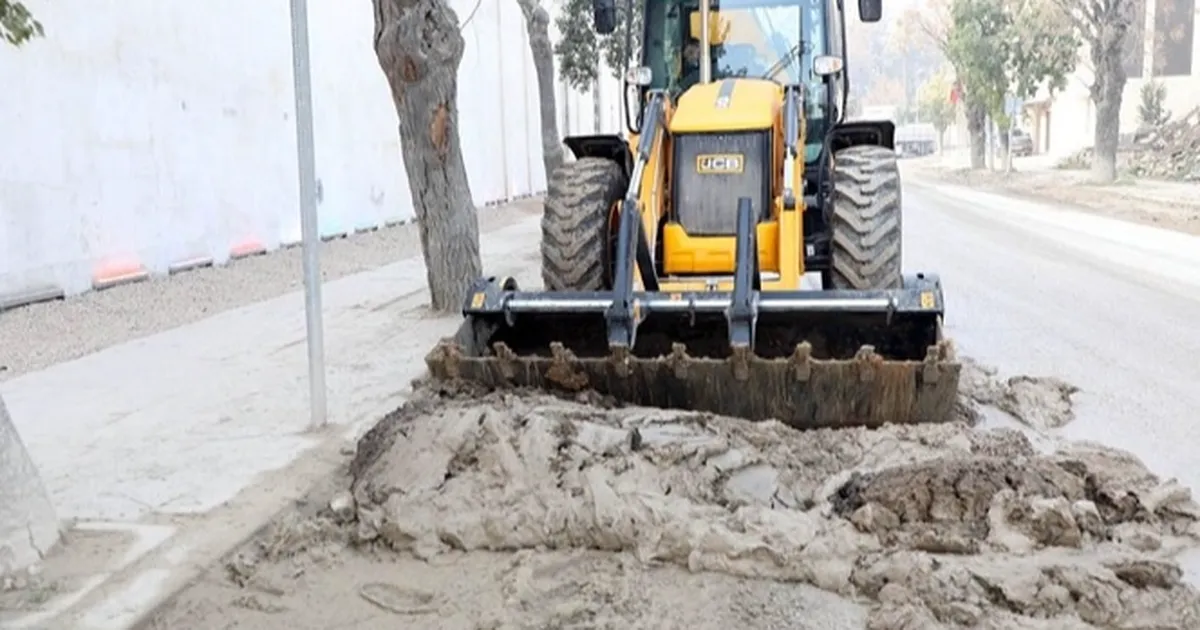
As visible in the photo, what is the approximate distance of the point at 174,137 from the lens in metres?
13.8

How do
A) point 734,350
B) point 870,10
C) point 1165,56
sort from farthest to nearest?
point 1165,56, point 870,10, point 734,350

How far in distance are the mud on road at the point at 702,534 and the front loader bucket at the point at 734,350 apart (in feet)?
0.65

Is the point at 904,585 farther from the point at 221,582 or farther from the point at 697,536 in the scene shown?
the point at 221,582

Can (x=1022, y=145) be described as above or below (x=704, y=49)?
below

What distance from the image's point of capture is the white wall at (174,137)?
11172 mm

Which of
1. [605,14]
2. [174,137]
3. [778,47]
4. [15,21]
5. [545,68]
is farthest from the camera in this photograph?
[545,68]

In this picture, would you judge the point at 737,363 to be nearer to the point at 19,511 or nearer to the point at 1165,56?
the point at 19,511

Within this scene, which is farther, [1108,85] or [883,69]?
[883,69]

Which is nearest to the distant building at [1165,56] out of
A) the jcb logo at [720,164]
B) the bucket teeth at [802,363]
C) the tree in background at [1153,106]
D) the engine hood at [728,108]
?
the tree in background at [1153,106]

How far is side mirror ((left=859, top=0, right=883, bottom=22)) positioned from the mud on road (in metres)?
3.27

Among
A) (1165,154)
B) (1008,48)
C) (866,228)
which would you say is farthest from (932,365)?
(1008,48)

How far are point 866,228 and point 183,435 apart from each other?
4053 millimetres

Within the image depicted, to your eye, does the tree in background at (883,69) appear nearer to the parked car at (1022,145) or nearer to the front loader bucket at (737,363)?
the parked car at (1022,145)

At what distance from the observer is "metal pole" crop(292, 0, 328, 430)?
603 cm
